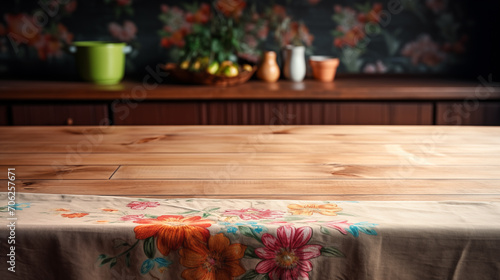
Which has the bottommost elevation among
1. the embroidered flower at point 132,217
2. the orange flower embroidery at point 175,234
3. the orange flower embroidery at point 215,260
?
the orange flower embroidery at point 215,260

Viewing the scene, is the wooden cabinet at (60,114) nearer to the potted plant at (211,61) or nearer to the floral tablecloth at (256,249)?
the potted plant at (211,61)

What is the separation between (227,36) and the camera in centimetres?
259

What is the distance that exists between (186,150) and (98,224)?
428mm

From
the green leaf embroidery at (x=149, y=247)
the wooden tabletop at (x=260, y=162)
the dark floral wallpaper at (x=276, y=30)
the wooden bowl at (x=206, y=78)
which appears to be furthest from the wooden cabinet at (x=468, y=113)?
the green leaf embroidery at (x=149, y=247)

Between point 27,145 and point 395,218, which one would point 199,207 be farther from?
point 27,145

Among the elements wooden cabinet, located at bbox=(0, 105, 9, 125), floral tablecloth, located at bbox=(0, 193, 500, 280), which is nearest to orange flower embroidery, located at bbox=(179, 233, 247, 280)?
floral tablecloth, located at bbox=(0, 193, 500, 280)

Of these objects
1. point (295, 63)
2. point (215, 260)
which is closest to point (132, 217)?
point (215, 260)

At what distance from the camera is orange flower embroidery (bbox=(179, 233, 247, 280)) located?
0.72m

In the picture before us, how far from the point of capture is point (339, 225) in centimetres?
73

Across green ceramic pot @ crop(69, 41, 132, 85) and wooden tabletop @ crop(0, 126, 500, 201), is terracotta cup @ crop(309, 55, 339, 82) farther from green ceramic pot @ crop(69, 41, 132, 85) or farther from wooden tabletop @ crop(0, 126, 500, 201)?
wooden tabletop @ crop(0, 126, 500, 201)

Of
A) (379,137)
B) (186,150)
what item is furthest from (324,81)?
(186,150)

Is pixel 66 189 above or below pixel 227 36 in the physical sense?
below

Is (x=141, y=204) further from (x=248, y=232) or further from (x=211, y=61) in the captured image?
(x=211, y=61)

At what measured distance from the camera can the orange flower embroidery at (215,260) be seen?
722 mm
